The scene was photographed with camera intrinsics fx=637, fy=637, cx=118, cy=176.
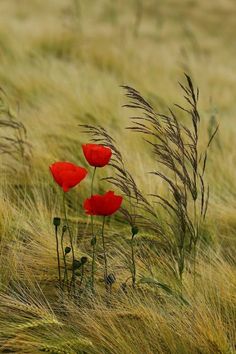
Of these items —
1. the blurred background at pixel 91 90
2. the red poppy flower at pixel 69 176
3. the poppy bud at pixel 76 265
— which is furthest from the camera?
the blurred background at pixel 91 90

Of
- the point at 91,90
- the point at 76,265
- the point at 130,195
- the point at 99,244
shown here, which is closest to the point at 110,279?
the point at 76,265

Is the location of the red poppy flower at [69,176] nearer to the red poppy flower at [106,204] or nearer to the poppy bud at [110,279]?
the red poppy flower at [106,204]

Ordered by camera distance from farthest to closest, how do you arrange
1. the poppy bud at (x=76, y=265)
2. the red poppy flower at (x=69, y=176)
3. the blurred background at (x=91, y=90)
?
1. the blurred background at (x=91, y=90)
2. the poppy bud at (x=76, y=265)
3. the red poppy flower at (x=69, y=176)

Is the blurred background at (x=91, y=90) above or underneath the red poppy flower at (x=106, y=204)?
above

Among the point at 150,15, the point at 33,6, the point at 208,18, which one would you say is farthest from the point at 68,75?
the point at 208,18

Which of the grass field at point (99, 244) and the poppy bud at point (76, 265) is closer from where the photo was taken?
the grass field at point (99, 244)

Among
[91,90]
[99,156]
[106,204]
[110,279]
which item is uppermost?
[91,90]

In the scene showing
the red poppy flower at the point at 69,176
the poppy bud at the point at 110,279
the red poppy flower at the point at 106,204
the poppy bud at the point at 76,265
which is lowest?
the poppy bud at the point at 110,279

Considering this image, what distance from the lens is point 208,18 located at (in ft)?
58.5

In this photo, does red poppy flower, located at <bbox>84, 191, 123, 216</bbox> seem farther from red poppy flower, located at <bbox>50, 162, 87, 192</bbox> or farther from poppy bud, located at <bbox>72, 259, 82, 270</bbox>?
poppy bud, located at <bbox>72, 259, 82, 270</bbox>

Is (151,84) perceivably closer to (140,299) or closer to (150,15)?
(140,299)

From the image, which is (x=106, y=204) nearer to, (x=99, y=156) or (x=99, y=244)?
(x=99, y=156)

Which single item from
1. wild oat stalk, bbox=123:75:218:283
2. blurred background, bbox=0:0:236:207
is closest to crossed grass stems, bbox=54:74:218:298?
wild oat stalk, bbox=123:75:218:283

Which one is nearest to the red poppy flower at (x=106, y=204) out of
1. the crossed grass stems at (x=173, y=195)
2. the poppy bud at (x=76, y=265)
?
the crossed grass stems at (x=173, y=195)
